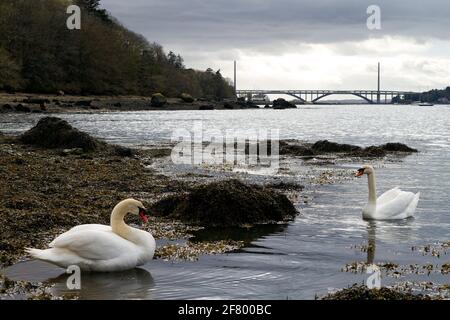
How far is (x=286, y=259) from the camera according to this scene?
10.6 meters

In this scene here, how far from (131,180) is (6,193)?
4808 millimetres

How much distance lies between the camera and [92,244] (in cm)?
947

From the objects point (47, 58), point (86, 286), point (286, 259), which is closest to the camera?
point (86, 286)

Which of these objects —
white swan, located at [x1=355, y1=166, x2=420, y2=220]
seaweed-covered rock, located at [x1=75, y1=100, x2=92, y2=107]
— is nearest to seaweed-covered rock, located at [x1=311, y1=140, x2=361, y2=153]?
white swan, located at [x1=355, y1=166, x2=420, y2=220]

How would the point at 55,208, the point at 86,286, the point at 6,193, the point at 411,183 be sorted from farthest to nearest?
1. the point at 411,183
2. the point at 6,193
3. the point at 55,208
4. the point at 86,286

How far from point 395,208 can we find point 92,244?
8.02 m

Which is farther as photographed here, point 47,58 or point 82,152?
point 47,58

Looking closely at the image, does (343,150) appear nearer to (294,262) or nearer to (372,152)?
(372,152)

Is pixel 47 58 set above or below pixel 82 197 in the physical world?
above

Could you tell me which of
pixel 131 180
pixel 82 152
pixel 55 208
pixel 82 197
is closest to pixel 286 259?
pixel 55 208

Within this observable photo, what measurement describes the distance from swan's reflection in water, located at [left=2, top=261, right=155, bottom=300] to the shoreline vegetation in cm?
25

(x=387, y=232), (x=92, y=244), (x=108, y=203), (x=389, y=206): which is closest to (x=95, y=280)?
(x=92, y=244)

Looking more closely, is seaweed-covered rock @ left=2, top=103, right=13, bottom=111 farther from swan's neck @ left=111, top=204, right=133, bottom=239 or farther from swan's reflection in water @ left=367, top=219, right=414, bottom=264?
swan's neck @ left=111, top=204, right=133, bottom=239
